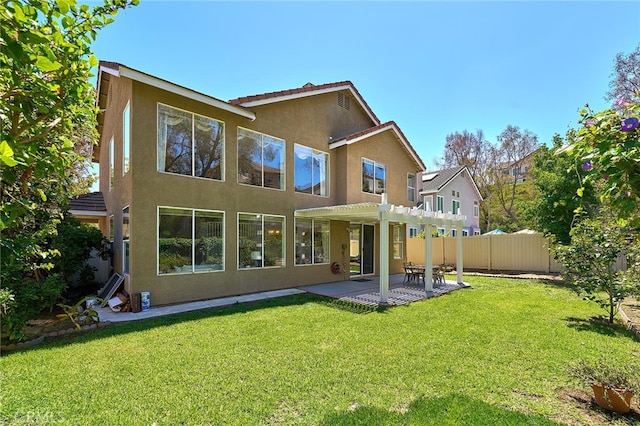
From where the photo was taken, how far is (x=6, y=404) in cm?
397

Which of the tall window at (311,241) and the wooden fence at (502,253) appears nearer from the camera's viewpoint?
the tall window at (311,241)

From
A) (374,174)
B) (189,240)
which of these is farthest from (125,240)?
(374,174)

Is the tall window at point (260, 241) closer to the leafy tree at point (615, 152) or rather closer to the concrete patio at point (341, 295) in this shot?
the concrete patio at point (341, 295)

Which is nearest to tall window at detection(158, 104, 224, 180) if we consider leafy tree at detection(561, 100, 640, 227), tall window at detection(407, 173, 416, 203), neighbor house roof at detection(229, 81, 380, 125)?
neighbor house roof at detection(229, 81, 380, 125)

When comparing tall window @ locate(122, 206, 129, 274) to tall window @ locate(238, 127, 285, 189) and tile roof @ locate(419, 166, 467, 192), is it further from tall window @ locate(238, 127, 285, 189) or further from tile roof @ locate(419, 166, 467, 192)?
tile roof @ locate(419, 166, 467, 192)

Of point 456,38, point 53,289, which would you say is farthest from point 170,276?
point 456,38

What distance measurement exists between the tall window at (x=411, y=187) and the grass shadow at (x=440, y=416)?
14.9 m

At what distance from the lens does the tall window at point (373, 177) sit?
15.3 meters

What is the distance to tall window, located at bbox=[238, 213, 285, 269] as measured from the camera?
11.1 m

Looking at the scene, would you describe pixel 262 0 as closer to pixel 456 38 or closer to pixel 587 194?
pixel 456 38

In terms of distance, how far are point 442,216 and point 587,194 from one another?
792 cm

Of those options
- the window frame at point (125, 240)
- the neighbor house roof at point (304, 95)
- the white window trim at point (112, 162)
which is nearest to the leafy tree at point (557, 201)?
the neighbor house roof at point (304, 95)

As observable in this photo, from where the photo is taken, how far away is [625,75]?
18.3 metres

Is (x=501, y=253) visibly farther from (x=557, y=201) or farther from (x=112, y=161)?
(x=112, y=161)
